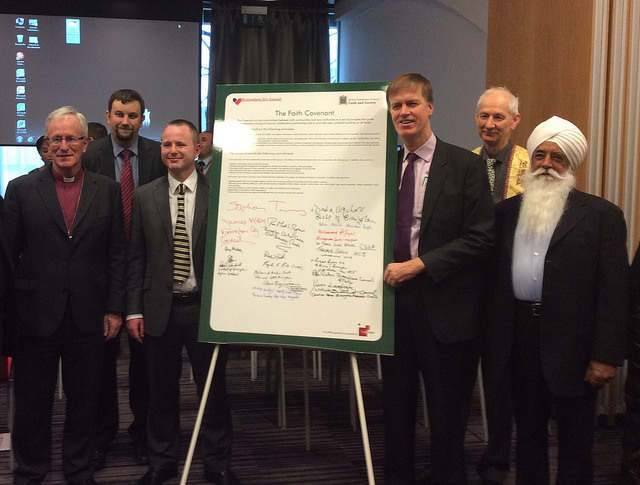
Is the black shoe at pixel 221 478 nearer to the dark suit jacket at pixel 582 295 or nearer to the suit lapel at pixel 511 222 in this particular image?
the dark suit jacket at pixel 582 295

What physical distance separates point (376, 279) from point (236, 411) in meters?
1.92

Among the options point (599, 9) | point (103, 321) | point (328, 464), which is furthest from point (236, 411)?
point (599, 9)

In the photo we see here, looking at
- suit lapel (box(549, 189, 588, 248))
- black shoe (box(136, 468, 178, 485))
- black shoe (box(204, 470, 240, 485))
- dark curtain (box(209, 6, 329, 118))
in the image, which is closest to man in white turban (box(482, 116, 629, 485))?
suit lapel (box(549, 189, 588, 248))

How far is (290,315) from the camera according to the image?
256cm

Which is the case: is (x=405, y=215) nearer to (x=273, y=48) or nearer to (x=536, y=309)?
(x=536, y=309)

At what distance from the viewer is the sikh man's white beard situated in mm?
2381

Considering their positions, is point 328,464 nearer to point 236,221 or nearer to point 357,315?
point 357,315

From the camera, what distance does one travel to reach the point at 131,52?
7523mm

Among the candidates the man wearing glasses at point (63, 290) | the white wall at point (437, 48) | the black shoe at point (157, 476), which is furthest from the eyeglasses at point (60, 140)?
the white wall at point (437, 48)

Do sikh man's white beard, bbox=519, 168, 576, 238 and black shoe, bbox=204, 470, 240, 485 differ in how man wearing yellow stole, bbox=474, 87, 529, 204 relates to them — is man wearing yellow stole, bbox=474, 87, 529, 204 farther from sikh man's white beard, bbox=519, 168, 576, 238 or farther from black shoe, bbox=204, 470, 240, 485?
black shoe, bbox=204, 470, 240, 485

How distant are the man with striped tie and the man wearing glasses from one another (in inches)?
4.3

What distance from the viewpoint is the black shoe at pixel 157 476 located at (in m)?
2.88

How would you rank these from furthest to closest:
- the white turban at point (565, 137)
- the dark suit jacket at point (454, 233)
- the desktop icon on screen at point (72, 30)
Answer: the desktop icon on screen at point (72, 30) < the dark suit jacket at point (454, 233) < the white turban at point (565, 137)

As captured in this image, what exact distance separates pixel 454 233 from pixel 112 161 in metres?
1.83
